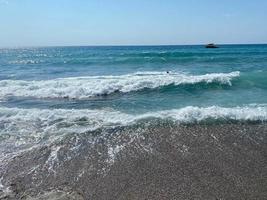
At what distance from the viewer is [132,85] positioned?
17734mm

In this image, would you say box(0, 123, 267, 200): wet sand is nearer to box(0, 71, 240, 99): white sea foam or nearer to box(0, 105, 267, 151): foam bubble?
box(0, 105, 267, 151): foam bubble

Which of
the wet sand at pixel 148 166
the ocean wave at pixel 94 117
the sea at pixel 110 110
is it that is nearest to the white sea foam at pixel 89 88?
the sea at pixel 110 110

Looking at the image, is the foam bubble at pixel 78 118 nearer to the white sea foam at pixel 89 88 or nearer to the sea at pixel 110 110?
the sea at pixel 110 110

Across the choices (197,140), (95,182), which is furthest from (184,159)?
(95,182)

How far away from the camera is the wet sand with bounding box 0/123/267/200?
623cm

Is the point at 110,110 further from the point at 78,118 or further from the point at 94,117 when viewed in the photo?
the point at 78,118

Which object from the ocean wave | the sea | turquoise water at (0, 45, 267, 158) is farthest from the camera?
the ocean wave

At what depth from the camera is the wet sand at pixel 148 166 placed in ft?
20.4

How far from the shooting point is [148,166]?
7.31 metres

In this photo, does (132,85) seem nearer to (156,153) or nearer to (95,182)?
(156,153)

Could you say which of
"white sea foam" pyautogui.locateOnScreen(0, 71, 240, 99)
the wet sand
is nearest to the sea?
"white sea foam" pyautogui.locateOnScreen(0, 71, 240, 99)

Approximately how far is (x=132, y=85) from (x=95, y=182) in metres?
11.4

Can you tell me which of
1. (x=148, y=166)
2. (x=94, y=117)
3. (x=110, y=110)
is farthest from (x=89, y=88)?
(x=148, y=166)

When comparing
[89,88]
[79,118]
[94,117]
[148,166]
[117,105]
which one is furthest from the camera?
[89,88]
